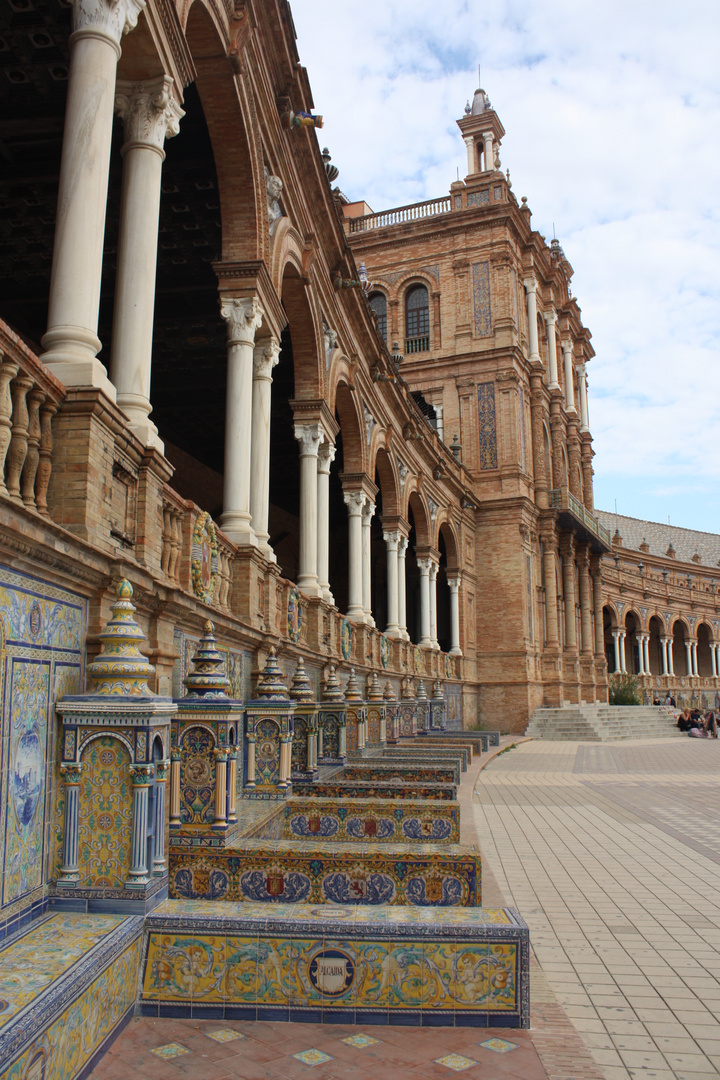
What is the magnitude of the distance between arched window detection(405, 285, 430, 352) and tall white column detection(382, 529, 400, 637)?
47.3 feet

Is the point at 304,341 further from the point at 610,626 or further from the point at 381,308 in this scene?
the point at 610,626

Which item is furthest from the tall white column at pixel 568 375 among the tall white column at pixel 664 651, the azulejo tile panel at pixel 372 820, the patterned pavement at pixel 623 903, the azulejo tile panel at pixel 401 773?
the azulejo tile panel at pixel 372 820

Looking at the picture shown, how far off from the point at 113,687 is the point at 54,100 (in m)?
7.00

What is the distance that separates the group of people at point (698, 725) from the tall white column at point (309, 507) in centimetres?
2288

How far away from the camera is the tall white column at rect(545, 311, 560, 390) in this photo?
118 ft

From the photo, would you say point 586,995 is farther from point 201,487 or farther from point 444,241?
point 444,241

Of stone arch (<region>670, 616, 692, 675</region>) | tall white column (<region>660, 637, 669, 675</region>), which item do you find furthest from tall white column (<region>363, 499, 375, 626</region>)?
stone arch (<region>670, 616, 692, 675</region>)

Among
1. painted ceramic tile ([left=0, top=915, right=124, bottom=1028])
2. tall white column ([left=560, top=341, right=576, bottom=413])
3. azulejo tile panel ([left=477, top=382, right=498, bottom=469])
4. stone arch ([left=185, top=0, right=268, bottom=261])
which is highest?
tall white column ([left=560, top=341, right=576, bottom=413])

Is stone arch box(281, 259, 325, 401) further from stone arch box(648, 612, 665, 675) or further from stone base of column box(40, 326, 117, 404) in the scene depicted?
stone arch box(648, 612, 665, 675)

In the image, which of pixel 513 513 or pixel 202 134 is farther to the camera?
pixel 513 513

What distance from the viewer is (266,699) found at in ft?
25.3

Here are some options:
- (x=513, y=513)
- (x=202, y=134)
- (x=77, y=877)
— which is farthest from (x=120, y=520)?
(x=513, y=513)

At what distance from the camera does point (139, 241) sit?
6.46 meters

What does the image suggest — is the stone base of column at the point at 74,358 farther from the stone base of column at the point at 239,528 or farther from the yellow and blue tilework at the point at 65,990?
the stone base of column at the point at 239,528
